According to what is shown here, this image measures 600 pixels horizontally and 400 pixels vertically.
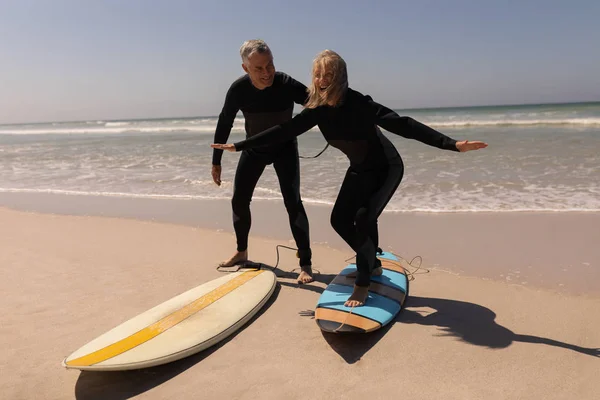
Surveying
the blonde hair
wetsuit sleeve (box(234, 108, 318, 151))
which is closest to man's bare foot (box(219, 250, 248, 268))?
wetsuit sleeve (box(234, 108, 318, 151))

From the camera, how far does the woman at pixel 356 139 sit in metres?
2.71

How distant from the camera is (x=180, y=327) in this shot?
2.74 metres

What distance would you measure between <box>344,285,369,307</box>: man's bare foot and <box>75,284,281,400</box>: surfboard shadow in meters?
0.97

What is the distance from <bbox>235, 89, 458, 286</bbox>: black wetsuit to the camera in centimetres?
280

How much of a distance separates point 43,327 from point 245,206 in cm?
174

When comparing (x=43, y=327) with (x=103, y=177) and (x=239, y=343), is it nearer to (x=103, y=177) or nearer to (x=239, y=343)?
(x=239, y=343)

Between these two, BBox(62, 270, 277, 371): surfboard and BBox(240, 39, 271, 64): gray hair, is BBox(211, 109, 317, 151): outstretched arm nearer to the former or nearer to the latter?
BBox(240, 39, 271, 64): gray hair

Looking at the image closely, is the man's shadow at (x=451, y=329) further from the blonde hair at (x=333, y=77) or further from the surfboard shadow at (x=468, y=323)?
the blonde hair at (x=333, y=77)

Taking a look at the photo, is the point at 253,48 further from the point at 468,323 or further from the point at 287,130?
the point at 468,323

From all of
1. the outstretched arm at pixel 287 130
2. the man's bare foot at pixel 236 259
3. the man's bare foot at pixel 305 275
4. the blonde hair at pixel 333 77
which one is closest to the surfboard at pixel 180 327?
the man's bare foot at pixel 305 275

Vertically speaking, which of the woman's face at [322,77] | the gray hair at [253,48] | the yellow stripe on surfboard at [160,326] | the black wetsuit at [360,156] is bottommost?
the yellow stripe on surfboard at [160,326]

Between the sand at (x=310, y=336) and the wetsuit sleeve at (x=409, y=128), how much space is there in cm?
115

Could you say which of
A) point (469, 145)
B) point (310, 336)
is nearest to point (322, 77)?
point (469, 145)

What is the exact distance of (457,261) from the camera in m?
3.90
